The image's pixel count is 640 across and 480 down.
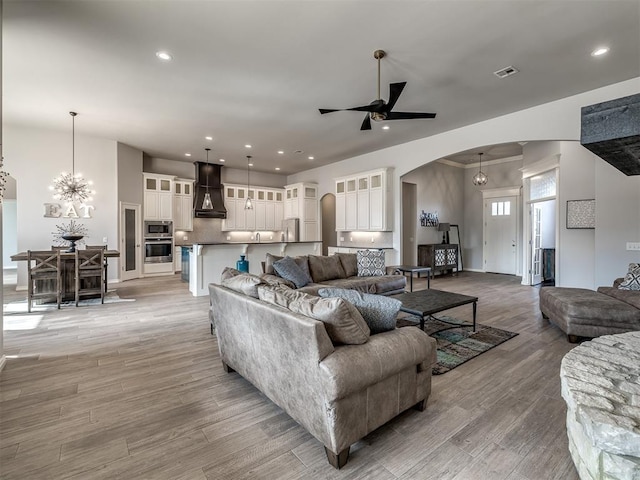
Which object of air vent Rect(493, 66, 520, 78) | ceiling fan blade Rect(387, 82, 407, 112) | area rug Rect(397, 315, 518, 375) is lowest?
area rug Rect(397, 315, 518, 375)

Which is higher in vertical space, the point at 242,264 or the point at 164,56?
the point at 164,56

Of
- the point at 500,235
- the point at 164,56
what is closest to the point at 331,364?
the point at 164,56

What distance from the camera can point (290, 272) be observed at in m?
4.60

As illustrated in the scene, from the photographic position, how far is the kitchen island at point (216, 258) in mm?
6293

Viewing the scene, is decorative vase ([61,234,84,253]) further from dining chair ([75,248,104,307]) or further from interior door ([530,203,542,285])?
interior door ([530,203,542,285])

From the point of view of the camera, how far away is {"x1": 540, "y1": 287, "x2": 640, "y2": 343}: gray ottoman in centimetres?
338

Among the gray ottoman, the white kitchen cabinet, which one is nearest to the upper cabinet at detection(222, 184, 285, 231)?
the white kitchen cabinet

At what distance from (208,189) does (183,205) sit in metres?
0.90

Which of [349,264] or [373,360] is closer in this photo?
[373,360]

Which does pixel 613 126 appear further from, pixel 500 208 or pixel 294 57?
pixel 500 208

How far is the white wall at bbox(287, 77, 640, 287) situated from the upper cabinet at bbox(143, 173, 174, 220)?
207 inches

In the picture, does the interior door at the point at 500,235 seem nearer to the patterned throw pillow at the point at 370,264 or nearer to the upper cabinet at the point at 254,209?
the patterned throw pillow at the point at 370,264

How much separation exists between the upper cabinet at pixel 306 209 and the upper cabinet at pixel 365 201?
1.51m

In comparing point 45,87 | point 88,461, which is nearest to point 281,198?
point 45,87
